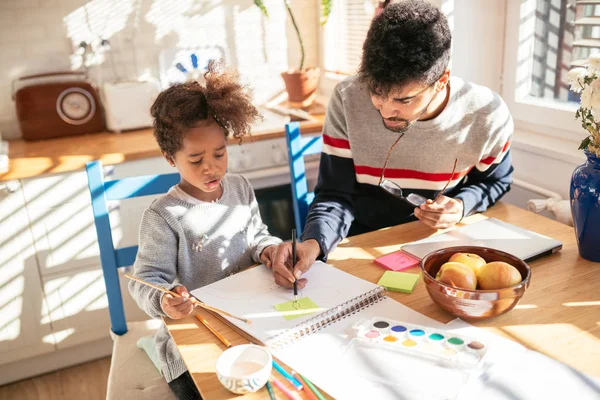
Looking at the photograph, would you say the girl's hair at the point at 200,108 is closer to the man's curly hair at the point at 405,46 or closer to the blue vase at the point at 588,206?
the man's curly hair at the point at 405,46

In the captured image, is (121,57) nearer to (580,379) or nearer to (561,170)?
(561,170)

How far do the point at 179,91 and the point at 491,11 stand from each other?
4.24 feet

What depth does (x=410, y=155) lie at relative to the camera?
4.93 feet

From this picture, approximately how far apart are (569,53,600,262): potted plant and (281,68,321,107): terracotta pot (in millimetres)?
1679

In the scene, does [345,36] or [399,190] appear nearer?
[399,190]

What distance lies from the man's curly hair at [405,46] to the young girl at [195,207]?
1.12ft

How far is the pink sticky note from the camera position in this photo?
116 cm

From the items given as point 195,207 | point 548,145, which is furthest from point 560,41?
point 195,207

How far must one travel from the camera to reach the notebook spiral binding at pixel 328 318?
900mm

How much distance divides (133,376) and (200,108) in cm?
65

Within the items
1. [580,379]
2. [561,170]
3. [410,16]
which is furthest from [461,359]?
[561,170]

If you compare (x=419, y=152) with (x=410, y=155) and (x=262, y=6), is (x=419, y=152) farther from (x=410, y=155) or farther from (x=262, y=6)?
(x=262, y=6)

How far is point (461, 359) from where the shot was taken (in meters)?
0.83

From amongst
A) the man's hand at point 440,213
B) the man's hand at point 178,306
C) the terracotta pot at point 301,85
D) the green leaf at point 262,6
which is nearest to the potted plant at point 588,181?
the man's hand at point 440,213
